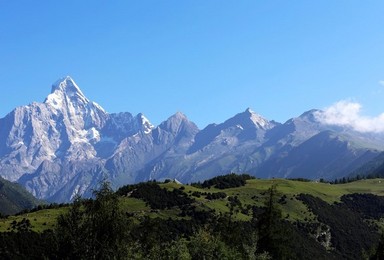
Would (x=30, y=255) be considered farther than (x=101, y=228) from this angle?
Yes

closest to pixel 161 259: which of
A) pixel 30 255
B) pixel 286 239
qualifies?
pixel 286 239

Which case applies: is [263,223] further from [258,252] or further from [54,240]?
[54,240]

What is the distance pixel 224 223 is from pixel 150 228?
20722 mm

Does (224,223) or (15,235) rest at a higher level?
(15,235)

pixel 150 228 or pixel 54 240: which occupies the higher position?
pixel 150 228

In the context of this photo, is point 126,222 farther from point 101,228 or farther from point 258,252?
point 258,252

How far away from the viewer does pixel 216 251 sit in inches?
3716

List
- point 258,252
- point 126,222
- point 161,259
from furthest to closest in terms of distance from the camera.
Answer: point 258,252
point 161,259
point 126,222

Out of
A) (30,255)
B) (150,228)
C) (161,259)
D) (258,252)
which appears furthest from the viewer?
(30,255)

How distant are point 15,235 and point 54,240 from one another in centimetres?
12733

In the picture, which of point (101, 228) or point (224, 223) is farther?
point (224, 223)

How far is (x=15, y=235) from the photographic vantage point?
178 meters

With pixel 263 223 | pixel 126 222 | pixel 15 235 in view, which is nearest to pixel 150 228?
pixel 263 223

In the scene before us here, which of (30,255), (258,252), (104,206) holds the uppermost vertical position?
(30,255)
